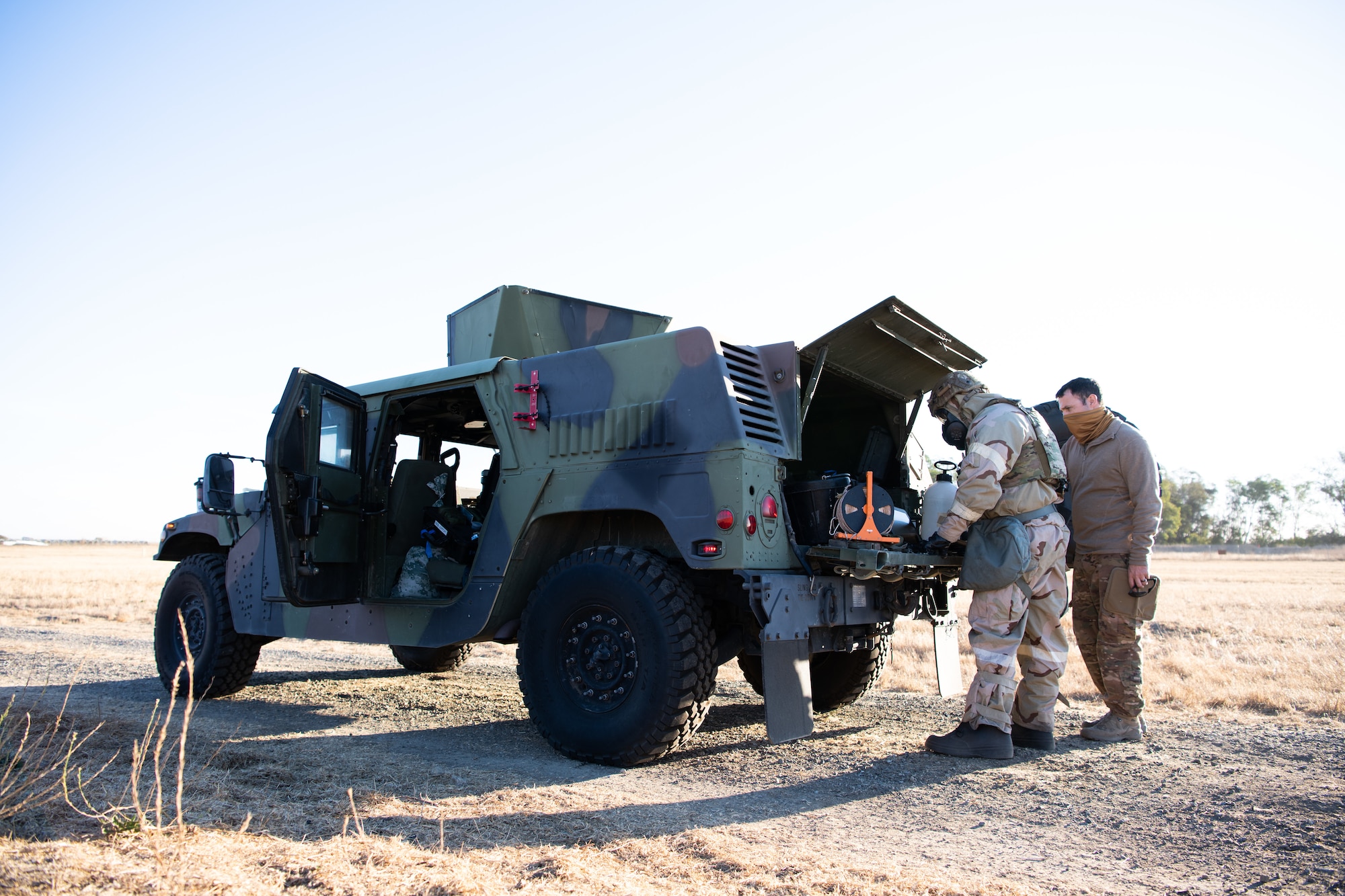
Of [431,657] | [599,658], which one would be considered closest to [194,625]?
[431,657]

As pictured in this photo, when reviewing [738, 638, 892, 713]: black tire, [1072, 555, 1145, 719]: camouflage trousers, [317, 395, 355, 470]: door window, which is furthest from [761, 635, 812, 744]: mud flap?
[317, 395, 355, 470]: door window

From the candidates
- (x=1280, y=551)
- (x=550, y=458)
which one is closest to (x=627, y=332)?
(x=550, y=458)

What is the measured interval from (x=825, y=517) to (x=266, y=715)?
159 inches

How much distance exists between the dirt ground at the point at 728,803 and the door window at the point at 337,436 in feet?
5.64

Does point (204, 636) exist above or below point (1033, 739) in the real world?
above

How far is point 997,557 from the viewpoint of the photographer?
4.80 m

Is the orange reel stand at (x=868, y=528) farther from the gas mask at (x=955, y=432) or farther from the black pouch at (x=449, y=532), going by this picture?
the black pouch at (x=449, y=532)

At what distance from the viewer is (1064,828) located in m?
3.55

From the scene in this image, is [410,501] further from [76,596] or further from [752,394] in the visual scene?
[76,596]

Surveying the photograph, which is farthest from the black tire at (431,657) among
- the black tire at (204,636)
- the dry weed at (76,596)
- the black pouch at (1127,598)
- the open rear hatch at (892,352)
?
the dry weed at (76,596)

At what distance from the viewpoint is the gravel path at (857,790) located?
128 inches

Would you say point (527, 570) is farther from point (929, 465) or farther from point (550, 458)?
point (929, 465)

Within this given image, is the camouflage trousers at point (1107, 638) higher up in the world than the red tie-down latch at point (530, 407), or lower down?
lower down

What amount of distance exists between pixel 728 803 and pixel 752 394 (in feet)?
6.84
